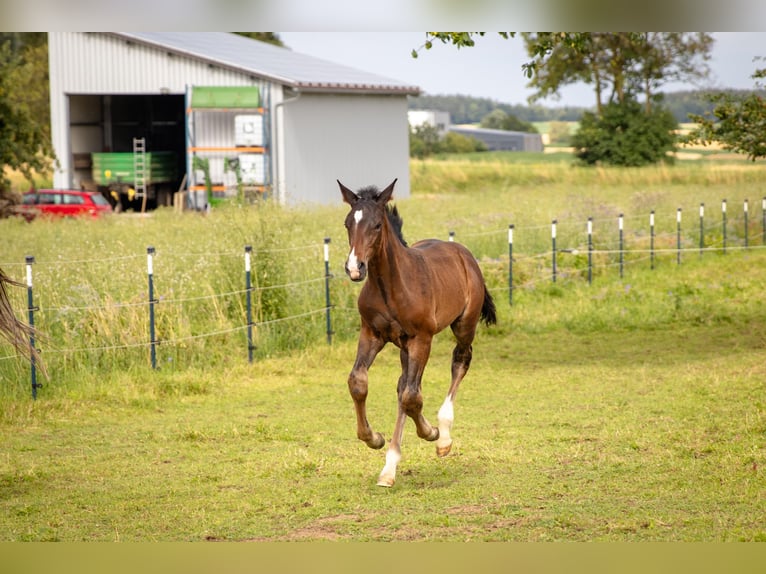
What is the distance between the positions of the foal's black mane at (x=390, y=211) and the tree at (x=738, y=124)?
919 cm

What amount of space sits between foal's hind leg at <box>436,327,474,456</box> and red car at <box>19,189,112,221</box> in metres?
20.8

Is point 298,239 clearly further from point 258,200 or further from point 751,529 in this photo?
point 751,529

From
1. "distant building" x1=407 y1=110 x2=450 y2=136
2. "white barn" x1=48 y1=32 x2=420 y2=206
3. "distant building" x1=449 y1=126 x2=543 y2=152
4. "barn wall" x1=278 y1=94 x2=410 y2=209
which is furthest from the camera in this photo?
"distant building" x1=449 y1=126 x2=543 y2=152

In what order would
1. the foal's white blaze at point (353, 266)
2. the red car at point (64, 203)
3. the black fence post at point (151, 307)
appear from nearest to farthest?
the foal's white blaze at point (353, 266)
the black fence post at point (151, 307)
the red car at point (64, 203)

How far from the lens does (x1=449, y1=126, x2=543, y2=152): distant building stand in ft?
259

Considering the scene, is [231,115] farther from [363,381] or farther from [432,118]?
[432,118]

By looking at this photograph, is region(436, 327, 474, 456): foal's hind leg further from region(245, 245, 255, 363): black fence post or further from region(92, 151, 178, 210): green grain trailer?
region(92, 151, 178, 210): green grain trailer

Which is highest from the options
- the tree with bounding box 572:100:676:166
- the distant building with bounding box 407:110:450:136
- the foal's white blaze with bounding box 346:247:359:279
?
the distant building with bounding box 407:110:450:136

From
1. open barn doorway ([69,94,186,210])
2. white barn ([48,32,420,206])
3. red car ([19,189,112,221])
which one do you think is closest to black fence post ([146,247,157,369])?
red car ([19,189,112,221])

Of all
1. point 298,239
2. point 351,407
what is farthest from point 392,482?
point 298,239

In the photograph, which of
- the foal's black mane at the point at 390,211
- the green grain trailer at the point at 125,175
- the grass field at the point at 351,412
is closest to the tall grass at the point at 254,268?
the grass field at the point at 351,412

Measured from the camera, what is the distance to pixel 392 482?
7766mm

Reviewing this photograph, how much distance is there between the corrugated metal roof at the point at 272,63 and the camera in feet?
102

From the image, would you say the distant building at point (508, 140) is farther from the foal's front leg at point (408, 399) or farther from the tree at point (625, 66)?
the foal's front leg at point (408, 399)
